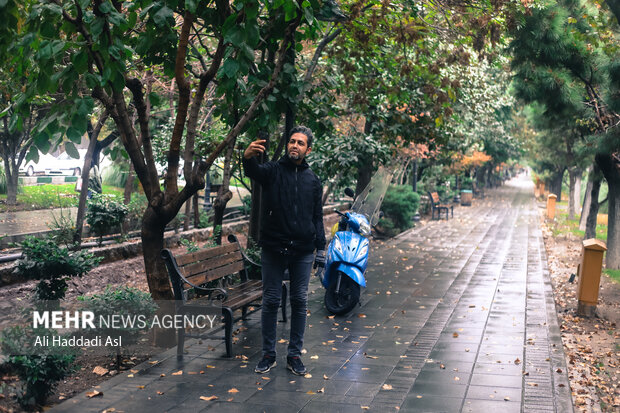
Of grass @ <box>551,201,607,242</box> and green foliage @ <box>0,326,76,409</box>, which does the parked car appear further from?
grass @ <box>551,201,607,242</box>

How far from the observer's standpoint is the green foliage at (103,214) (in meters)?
11.5

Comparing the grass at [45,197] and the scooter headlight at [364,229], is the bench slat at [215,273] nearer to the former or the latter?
the scooter headlight at [364,229]

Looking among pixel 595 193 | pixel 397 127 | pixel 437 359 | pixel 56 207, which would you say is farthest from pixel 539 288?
pixel 56 207

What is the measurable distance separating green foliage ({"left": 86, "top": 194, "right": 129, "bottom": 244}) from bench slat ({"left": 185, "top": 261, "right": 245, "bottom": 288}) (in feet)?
16.3

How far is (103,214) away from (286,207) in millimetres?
7029

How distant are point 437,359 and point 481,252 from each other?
9.78 m

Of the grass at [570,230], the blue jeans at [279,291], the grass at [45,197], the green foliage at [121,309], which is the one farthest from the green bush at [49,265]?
the grass at [570,230]

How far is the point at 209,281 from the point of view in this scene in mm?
6621

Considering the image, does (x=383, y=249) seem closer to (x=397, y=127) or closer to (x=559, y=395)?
(x=397, y=127)

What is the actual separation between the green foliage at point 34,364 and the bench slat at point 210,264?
1.42 m

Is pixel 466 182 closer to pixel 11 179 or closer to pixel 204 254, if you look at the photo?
pixel 11 179

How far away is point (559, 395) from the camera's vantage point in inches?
205

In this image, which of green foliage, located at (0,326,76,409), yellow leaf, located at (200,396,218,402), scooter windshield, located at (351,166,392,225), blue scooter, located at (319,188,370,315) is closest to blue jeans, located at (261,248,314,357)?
yellow leaf, located at (200,396,218,402)

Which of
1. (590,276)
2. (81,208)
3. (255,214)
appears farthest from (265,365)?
(81,208)
